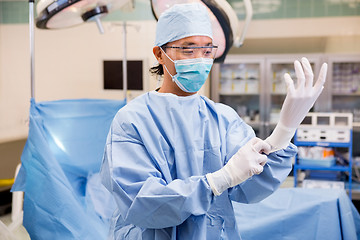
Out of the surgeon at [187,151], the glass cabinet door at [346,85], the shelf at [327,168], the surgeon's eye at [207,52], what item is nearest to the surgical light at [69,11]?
the surgeon at [187,151]

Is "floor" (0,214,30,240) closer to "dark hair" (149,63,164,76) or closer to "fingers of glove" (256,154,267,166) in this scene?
"dark hair" (149,63,164,76)

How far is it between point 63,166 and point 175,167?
153 cm

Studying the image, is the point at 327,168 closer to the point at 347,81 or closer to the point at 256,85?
the point at 347,81

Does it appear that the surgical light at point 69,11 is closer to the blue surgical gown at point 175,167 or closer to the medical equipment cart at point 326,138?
the blue surgical gown at point 175,167

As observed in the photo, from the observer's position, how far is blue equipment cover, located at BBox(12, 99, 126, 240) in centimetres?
217

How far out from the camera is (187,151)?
1.30m

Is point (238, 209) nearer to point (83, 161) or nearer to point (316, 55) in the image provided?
point (83, 161)

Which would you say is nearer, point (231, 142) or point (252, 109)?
point (231, 142)

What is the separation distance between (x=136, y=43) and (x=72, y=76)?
0.86 m

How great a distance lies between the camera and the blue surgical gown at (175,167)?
114 centimetres

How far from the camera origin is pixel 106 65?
4.16m

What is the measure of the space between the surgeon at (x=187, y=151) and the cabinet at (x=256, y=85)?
10.8ft

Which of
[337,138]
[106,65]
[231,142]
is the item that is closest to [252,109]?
[337,138]

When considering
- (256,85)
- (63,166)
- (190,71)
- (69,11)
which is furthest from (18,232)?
(256,85)
